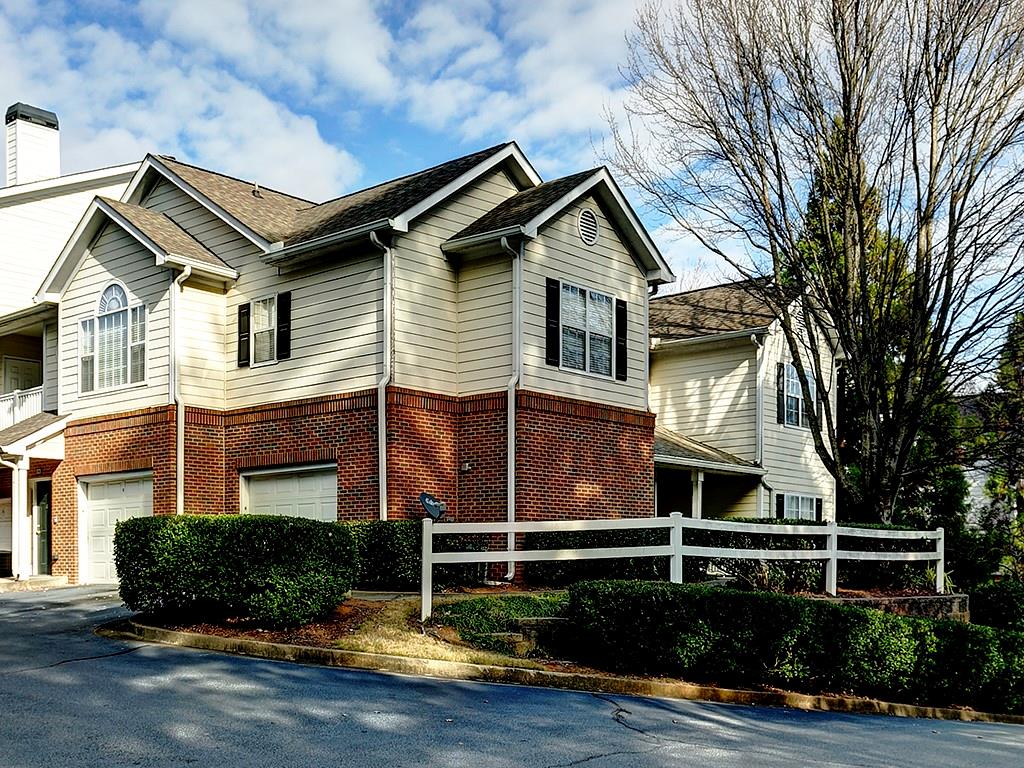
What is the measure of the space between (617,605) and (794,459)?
55.5ft

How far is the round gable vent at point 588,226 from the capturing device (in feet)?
68.4

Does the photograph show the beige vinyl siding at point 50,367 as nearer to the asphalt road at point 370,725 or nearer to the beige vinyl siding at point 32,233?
the beige vinyl siding at point 32,233

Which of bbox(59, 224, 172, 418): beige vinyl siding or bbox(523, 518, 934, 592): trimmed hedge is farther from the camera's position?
bbox(59, 224, 172, 418): beige vinyl siding

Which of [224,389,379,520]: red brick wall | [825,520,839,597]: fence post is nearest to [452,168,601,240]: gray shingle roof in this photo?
[224,389,379,520]: red brick wall

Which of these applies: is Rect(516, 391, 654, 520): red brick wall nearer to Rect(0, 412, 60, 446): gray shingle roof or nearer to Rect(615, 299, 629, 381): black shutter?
Rect(615, 299, 629, 381): black shutter

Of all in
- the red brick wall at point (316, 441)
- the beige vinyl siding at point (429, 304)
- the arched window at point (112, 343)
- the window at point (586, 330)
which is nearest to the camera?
the red brick wall at point (316, 441)

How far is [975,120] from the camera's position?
19609mm

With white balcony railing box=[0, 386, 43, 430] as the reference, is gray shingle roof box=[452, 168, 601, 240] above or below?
above

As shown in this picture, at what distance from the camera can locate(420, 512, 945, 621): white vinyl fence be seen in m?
14.2

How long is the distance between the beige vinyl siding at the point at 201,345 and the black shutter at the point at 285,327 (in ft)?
5.36

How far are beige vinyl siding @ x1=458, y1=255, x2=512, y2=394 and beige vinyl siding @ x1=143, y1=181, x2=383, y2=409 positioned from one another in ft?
5.71

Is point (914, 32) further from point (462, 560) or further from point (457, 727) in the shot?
point (457, 727)

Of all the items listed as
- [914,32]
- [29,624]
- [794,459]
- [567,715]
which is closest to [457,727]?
[567,715]

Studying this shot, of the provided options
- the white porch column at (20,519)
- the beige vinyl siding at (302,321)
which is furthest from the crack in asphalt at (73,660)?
the white porch column at (20,519)
